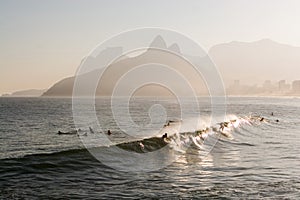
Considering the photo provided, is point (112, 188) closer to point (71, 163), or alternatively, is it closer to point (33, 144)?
point (71, 163)

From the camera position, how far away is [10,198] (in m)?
17.7

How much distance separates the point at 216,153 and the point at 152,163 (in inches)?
319

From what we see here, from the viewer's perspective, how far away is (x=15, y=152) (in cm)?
3722

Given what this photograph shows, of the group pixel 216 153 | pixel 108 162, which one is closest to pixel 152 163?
pixel 108 162

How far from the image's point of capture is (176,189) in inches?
782

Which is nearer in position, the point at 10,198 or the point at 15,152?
the point at 10,198

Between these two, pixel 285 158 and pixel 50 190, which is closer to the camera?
pixel 50 190

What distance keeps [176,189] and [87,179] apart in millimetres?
5433

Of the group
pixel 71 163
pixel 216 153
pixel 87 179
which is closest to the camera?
pixel 87 179

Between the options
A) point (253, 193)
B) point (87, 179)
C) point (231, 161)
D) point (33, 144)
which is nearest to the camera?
point (253, 193)

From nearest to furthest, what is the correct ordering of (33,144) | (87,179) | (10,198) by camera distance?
(10,198), (87,179), (33,144)

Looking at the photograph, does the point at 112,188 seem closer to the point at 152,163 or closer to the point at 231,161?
the point at 152,163

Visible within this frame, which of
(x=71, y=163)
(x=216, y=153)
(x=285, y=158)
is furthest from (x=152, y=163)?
(x=285, y=158)

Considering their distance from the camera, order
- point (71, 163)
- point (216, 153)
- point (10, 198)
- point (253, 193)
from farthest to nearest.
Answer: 1. point (216, 153)
2. point (71, 163)
3. point (253, 193)
4. point (10, 198)
